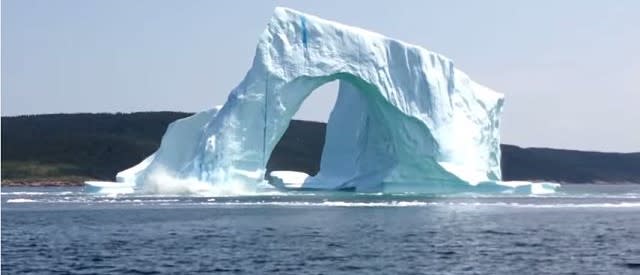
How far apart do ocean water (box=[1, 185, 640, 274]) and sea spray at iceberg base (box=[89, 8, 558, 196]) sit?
201 centimetres

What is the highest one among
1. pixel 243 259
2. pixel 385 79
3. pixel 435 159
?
pixel 385 79

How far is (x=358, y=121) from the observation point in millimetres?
48062

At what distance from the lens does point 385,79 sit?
140ft

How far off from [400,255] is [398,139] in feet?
70.6

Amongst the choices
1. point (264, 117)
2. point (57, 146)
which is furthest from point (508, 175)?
point (264, 117)

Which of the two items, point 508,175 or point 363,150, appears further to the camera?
point 508,175

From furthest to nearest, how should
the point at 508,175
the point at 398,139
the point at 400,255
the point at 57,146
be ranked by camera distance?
the point at 508,175 → the point at 57,146 → the point at 398,139 → the point at 400,255

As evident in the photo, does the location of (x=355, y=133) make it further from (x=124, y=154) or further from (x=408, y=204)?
(x=124, y=154)

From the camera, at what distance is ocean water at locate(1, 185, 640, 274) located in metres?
20.5

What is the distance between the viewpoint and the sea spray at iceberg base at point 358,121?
40.8m

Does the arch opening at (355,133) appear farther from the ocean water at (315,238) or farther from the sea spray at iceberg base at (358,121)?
the ocean water at (315,238)

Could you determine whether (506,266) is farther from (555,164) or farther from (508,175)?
(555,164)

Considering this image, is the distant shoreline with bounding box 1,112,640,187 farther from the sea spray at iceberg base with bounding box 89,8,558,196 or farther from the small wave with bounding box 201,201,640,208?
the small wave with bounding box 201,201,640,208

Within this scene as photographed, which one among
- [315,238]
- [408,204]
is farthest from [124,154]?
[315,238]
